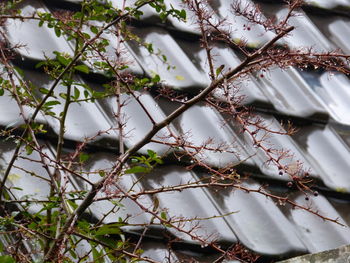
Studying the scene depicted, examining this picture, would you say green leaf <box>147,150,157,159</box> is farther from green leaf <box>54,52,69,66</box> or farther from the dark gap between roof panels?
the dark gap between roof panels

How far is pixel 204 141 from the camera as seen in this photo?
79.6 inches

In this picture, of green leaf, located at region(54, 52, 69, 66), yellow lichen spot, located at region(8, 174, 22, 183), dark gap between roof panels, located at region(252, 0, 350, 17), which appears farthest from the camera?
dark gap between roof panels, located at region(252, 0, 350, 17)

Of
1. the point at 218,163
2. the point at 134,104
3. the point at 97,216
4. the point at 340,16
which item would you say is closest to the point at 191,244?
the point at 97,216

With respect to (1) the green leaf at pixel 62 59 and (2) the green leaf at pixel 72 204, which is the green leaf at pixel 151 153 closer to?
(2) the green leaf at pixel 72 204

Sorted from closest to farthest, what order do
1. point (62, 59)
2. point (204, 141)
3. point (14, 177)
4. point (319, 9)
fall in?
point (62, 59), point (14, 177), point (204, 141), point (319, 9)

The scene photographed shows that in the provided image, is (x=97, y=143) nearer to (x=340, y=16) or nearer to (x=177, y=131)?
(x=177, y=131)

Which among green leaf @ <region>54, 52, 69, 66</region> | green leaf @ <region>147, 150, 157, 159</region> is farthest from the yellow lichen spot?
green leaf @ <region>147, 150, 157, 159</region>

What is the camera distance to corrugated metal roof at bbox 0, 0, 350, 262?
164cm

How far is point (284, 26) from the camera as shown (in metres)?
1.18

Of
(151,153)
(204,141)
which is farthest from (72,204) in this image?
(204,141)

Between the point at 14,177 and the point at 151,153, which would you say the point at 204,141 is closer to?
the point at 14,177

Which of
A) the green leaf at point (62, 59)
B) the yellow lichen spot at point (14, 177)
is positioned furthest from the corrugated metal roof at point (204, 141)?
the green leaf at point (62, 59)

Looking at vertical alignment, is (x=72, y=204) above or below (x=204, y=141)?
below

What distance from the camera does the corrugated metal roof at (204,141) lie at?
1.64 m
